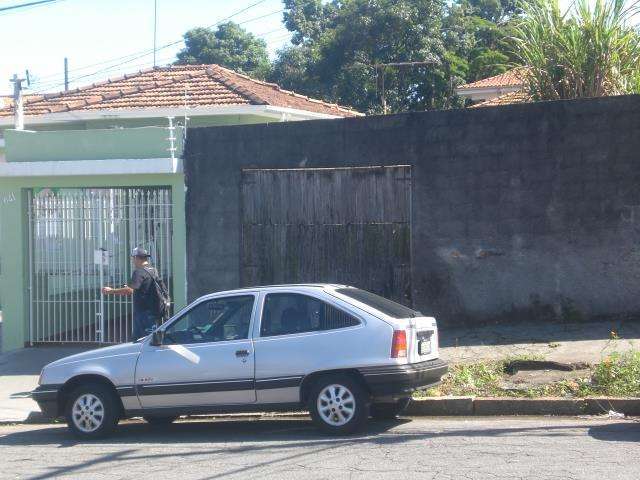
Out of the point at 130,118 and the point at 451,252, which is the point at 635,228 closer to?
the point at 451,252

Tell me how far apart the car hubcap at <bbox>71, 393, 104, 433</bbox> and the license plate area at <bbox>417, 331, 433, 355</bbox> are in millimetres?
3339

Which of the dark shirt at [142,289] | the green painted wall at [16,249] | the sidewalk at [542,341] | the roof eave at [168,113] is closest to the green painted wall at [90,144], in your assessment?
the green painted wall at [16,249]

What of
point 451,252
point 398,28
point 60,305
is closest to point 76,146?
point 60,305

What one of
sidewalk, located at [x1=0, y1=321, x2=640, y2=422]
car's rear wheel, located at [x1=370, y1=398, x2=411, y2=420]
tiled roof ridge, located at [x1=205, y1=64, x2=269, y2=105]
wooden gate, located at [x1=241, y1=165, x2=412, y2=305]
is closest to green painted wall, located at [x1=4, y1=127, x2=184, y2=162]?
wooden gate, located at [x1=241, y1=165, x2=412, y2=305]

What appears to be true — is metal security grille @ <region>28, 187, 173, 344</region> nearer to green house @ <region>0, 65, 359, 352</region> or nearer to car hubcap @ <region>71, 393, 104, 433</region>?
green house @ <region>0, 65, 359, 352</region>

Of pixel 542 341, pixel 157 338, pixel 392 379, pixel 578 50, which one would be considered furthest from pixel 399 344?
pixel 578 50

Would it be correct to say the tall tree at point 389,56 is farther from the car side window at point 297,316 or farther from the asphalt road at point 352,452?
the asphalt road at point 352,452

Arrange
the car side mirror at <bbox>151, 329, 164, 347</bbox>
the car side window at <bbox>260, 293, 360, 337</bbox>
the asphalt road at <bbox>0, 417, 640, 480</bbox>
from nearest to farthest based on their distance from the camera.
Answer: the asphalt road at <bbox>0, 417, 640, 480</bbox>
the car side window at <bbox>260, 293, 360, 337</bbox>
the car side mirror at <bbox>151, 329, 164, 347</bbox>

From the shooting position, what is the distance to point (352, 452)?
8.12m

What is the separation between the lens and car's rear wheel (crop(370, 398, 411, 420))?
9656 millimetres

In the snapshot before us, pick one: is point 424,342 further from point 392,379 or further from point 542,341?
point 542,341

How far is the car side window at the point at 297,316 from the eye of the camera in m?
8.89

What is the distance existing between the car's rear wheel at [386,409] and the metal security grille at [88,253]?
5.60 metres

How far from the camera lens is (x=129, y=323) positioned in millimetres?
14852
